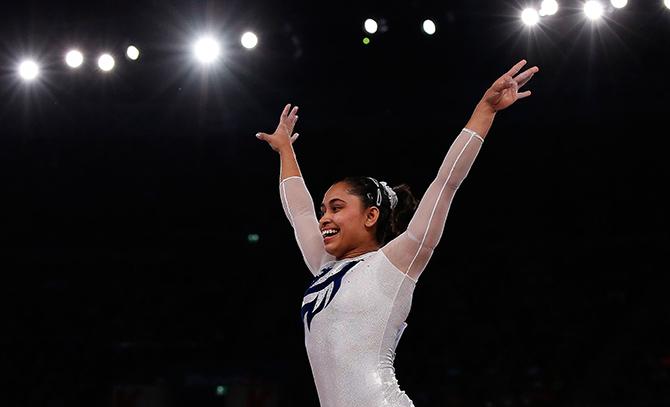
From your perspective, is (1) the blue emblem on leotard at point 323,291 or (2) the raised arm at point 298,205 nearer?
(1) the blue emblem on leotard at point 323,291

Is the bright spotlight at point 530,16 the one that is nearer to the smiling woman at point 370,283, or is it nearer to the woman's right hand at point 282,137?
the woman's right hand at point 282,137

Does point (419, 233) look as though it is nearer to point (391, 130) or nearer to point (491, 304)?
point (391, 130)

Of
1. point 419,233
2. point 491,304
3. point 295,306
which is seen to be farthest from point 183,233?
point 419,233

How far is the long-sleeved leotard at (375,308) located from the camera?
2.75m

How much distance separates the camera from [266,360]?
456 inches

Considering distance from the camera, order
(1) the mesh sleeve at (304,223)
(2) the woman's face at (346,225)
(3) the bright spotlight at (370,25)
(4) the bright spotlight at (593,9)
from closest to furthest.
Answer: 1. (2) the woman's face at (346,225)
2. (1) the mesh sleeve at (304,223)
3. (4) the bright spotlight at (593,9)
4. (3) the bright spotlight at (370,25)

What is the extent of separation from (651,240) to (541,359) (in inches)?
82.2

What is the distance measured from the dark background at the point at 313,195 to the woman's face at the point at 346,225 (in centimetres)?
440

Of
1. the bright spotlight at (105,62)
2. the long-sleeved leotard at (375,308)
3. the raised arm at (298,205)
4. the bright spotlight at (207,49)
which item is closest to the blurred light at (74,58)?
the bright spotlight at (105,62)

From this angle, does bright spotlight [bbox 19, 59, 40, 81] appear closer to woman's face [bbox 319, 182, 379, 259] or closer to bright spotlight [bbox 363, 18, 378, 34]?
bright spotlight [bbox 363, 18, 378, 34]

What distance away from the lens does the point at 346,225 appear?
304cm

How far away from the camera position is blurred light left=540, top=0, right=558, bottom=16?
285 inches

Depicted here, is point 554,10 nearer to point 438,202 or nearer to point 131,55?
point 131,55

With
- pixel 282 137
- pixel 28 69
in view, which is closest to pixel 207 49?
pixel 28 69
